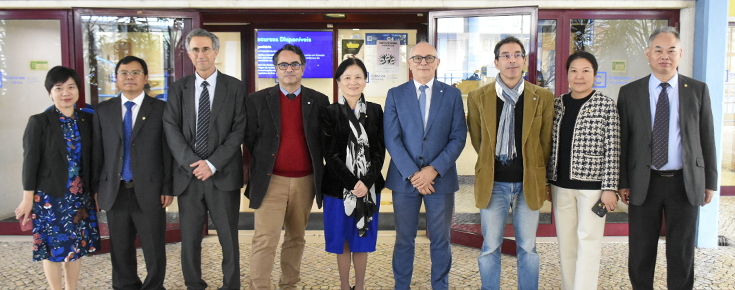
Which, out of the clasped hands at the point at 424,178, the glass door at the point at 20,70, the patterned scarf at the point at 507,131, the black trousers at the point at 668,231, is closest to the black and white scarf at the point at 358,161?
the clasped hands at the point at 424,178

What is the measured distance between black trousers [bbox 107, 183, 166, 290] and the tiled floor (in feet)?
1.14

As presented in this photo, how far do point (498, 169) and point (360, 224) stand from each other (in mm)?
986

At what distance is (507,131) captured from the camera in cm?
289

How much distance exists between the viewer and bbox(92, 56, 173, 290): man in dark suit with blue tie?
10.1 feet

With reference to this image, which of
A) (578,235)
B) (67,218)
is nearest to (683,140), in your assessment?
(578,235)

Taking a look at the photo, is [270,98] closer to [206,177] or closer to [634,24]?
[206,177]

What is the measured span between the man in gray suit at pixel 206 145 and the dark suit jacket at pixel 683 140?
2618 mm

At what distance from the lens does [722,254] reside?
424 centimetres

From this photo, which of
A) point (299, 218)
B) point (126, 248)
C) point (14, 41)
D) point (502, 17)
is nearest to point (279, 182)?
point (299, 218)

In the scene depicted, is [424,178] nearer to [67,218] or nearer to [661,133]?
[661,133]

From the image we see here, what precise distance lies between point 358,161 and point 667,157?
199cm

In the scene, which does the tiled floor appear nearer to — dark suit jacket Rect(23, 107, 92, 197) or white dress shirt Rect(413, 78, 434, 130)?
dark suit jacket Rect(23, 107, 92, 197)

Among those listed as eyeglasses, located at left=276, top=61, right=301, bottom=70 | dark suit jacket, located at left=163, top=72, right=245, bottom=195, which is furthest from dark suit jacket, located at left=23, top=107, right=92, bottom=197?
eyeglasses, located at left=276, top=61, right=301, bottom=70

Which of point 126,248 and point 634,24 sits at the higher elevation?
point 634,24
